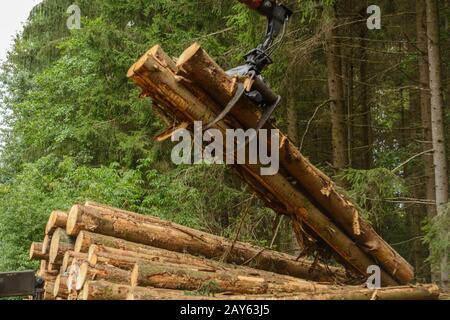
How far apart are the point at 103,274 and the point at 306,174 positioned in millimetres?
2432

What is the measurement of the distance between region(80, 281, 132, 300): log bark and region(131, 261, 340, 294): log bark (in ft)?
0.52

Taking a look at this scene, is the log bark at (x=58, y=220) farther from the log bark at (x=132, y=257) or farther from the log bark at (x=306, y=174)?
the log bark at (x=306, y=174)

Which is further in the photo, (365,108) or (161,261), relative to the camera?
(365,108)

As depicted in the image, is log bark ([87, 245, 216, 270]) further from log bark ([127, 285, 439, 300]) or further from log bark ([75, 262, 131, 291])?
log bark ([127, 285, 439, 300])

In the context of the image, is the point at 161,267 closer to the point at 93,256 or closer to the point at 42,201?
the point at 93,256

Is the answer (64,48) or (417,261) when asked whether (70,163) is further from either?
(417,261)

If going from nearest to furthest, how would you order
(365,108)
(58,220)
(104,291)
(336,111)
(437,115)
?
(104,291), (58,220), (437,115), (336,111), (365,108)

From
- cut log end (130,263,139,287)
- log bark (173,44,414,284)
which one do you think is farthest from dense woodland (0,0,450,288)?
cut log end (130,263,139,287)

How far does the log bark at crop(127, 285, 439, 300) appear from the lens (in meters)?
5.37

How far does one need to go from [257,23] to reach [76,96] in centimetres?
836

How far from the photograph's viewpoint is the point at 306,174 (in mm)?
6980

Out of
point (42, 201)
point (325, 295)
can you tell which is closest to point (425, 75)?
point (325, 295)

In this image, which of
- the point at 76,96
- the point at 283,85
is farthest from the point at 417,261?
the point at 76,96
